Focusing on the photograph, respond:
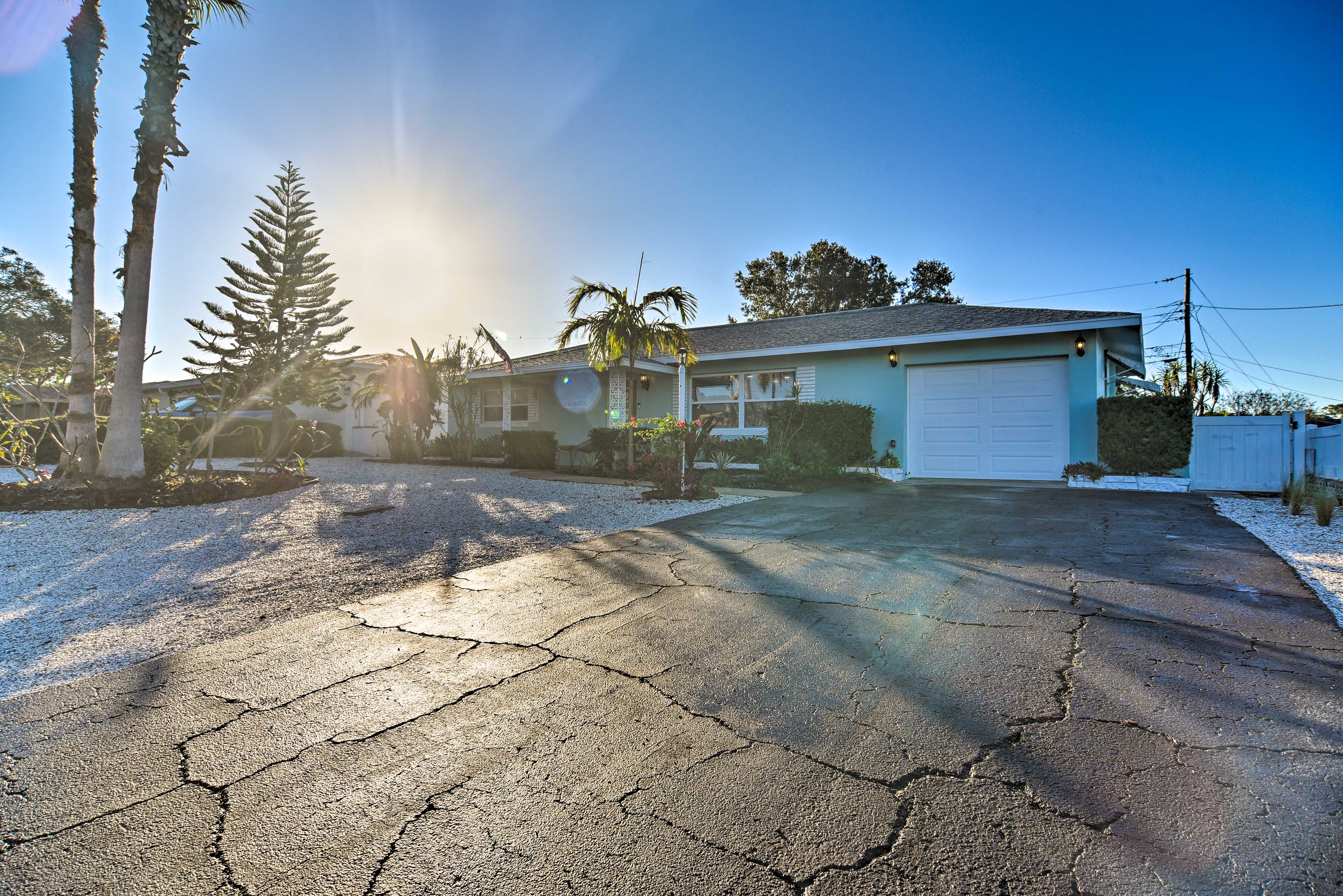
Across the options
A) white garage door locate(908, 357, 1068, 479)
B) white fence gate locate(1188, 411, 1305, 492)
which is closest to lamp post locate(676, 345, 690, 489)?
white garage door locate(908, 357, 1068, 479)

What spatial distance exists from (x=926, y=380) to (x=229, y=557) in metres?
11.8

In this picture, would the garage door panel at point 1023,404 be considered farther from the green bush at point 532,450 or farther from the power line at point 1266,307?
the power line at point 1266,307

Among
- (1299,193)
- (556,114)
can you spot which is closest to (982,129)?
(1299,193)

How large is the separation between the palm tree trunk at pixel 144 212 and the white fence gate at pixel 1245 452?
630 inches

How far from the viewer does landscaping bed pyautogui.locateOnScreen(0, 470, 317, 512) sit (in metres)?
7.10

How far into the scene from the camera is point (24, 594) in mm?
4004

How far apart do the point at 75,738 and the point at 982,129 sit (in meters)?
14.6

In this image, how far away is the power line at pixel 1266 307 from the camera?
18.1m

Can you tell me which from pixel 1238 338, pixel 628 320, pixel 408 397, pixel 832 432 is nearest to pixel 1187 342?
pixel 1238 338

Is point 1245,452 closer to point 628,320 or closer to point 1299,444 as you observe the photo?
point 1299,444

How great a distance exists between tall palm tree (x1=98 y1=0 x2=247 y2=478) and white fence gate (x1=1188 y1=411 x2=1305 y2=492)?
16008 millimetres

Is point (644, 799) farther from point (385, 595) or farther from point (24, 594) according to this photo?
point (24, 594)

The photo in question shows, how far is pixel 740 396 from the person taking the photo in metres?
14.4

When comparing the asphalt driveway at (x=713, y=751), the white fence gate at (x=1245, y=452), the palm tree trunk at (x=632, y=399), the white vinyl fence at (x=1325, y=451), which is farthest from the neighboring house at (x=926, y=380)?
the asphalt driveway at (x=713, y=751)
